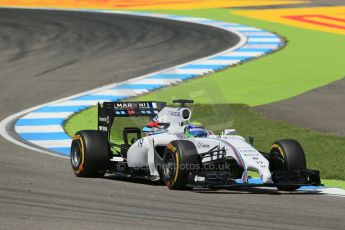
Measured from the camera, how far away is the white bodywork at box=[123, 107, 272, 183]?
11.0 meters

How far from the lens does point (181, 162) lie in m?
10.9

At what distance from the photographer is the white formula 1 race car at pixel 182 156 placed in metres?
11.0

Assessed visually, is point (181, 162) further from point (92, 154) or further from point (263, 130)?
point (263, 130)

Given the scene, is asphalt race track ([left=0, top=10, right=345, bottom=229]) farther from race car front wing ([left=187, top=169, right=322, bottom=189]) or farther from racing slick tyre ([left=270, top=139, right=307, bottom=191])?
racing slick tyre ([left=270, top=139, right=307, bottom=191])

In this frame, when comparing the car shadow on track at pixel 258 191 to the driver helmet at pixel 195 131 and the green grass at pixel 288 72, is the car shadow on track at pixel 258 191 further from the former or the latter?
the green grass at pixel 288 72

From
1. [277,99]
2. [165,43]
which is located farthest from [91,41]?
[277,99]

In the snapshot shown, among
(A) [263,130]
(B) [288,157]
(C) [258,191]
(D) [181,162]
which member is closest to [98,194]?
(D) [181,162]

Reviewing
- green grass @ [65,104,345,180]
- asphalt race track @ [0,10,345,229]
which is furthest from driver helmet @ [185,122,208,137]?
asphalt race track @ [0,10,345,229]

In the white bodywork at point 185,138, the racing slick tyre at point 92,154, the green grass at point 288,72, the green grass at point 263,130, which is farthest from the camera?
the green grass at point 288,72

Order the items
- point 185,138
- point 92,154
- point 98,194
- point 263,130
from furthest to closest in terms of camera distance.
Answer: point 263,130, point 92,154, point 185,138, point 98,194

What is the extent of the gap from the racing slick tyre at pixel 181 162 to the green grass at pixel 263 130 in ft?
3.32

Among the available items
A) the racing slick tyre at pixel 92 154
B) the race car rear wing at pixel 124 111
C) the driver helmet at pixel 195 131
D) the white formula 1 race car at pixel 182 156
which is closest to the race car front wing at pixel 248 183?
the white formula 1 race car at pixel 182 156

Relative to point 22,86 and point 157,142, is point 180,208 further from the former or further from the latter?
point 22,86

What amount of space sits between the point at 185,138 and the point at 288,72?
11503 mm
